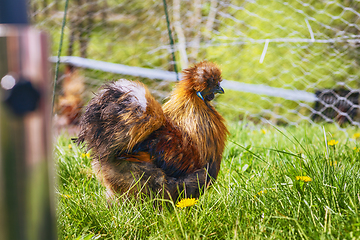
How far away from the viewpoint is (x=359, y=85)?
3580 mm

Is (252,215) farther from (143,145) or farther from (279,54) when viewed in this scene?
(279,54)

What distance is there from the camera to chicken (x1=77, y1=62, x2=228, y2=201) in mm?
1331

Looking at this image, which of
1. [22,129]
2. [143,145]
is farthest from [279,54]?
[22,129]

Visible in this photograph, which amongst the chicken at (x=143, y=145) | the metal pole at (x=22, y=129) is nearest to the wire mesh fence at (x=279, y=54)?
the chicken at (x=143, y=145)

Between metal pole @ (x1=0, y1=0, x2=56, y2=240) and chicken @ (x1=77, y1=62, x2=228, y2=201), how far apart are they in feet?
2.60

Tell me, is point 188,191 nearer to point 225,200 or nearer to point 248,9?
point 225,200

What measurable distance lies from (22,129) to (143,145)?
91cm

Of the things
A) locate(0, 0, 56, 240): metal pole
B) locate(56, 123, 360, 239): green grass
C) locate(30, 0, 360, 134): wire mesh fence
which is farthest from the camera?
locate(30, 0, 360, 134): wire mesh fence

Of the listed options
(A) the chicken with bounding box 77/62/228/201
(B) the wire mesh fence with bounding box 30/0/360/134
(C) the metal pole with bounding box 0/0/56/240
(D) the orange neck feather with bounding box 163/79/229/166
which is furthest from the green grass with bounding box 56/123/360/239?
(B) the wire mesh fence with bounding box 30/0/360/134

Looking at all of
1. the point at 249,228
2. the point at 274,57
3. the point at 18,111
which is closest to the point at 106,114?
the point at 249,228

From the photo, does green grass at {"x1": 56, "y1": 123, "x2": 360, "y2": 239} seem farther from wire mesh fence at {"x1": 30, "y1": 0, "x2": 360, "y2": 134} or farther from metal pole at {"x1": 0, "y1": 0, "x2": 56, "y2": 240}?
wire mesh fence at {"x1": 30, "y1": 0, "x2": 360, "y2": 134}

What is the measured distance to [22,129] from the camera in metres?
0.48

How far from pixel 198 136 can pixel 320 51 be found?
2782 millimetres

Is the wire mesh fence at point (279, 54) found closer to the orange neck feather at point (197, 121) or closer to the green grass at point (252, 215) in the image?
the orange neck feather at point (197, 121)
